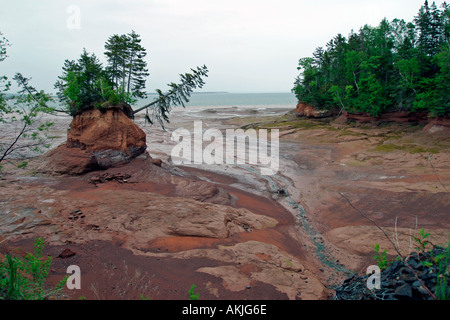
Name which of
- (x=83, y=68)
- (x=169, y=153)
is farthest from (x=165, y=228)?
(x=169, y=153)

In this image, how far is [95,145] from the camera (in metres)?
16.0

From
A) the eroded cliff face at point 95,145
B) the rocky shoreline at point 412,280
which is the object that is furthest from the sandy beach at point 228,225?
the eroded cliff face at point 95,145

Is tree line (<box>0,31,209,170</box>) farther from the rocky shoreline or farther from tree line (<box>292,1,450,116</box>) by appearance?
tree line (<box>292,1,450,116</box>)

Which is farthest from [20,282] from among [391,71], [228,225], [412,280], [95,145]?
[391,71]

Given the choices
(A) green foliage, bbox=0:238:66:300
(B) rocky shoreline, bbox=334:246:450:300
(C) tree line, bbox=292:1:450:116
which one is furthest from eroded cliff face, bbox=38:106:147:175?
(C) tree line, bbox=292:1:450:116

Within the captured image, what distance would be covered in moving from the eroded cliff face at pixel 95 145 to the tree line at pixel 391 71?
2807cm

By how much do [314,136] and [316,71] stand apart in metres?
17.6

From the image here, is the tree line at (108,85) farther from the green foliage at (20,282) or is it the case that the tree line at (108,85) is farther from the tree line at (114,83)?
the green foliage at (20,282)

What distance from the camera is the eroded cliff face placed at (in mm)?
15430

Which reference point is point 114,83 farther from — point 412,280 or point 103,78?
point 412,280

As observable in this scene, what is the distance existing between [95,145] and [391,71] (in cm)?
3587

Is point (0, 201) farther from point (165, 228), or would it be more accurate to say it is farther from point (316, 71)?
point (316, 71)

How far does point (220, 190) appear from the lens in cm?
1572

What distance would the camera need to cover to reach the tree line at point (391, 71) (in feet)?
95.8
